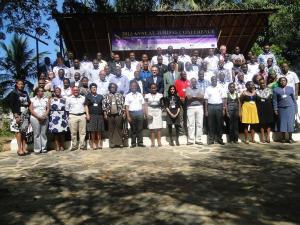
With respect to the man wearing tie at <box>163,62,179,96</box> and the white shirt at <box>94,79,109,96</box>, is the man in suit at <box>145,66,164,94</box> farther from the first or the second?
the white shirt at <box>94,79,109,96</box>

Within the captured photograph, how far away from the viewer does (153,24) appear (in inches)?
562

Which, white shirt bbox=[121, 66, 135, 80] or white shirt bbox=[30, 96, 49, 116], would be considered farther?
white shirt bbox=[121, 66, 135, 80]

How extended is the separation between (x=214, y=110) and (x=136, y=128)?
2106mm

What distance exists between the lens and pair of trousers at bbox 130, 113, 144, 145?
10.3 metres

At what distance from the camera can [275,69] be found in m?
12.0

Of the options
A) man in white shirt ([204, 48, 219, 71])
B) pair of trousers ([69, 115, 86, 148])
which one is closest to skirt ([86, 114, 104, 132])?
pair of trousers ([69, 115, 86, 148])

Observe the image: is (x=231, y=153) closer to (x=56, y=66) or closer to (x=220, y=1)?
(x=56, y=66)

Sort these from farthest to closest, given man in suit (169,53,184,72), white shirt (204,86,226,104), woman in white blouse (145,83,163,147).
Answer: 1. man in suit (169,53,184,72)
2. white shirt (204,86,226,104)
3. woman in white blouse (145,83,163,147)

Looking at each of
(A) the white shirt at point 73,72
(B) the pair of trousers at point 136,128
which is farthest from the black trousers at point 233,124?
(A) the white shirt at point 73,72

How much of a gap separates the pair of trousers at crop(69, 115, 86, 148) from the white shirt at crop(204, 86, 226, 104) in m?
3.27

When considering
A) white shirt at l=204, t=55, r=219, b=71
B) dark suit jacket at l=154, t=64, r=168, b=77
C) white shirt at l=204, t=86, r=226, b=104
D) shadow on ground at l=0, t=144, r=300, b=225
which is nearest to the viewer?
shadow on ground at l=0, t=144, r=300, b=225

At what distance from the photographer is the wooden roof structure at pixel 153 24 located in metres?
13.2

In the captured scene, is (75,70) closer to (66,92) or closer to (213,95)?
(66,92)

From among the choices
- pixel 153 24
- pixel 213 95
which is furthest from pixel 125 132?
pixel 153 24
